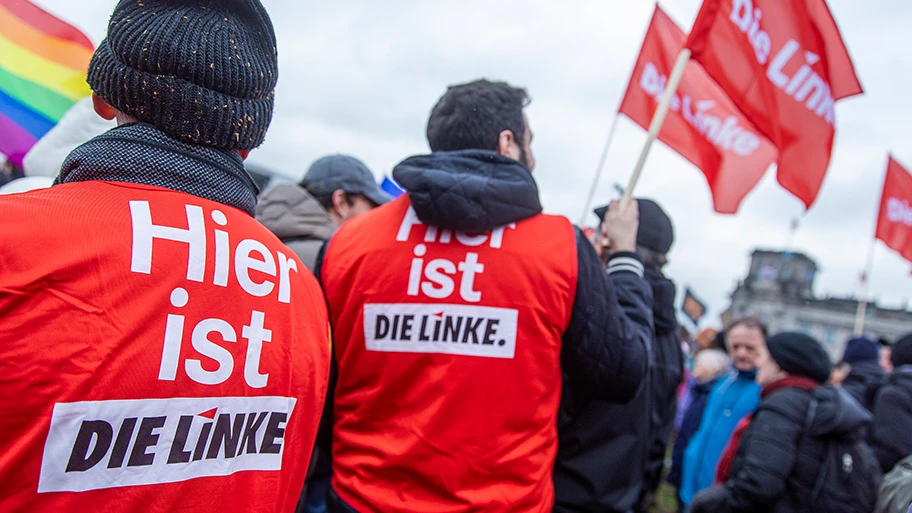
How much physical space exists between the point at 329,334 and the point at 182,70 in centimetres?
66

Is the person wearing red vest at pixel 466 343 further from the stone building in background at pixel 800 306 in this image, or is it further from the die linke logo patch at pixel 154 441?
the stone building in background at pixel 800 306

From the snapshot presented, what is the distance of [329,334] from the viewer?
4.87 ft

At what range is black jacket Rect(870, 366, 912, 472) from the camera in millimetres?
4086

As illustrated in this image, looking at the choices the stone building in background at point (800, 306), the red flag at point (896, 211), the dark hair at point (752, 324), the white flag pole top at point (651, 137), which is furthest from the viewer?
the stone building in background at point (800, 306)

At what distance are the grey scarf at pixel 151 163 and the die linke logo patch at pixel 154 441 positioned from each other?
1.27 feet

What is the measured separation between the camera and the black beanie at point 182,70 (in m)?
1.12

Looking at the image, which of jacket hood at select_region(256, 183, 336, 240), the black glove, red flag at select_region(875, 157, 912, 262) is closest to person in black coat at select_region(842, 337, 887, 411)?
red flag at select_region(875, 157, 912, 262)

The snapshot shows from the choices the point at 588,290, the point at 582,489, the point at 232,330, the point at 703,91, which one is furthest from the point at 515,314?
the point at 703,91

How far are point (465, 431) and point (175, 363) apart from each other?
0.98 metres

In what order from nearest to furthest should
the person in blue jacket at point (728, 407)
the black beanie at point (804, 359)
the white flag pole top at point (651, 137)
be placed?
the white flag pole top at point (651, 137) < the black beanie at point (804, 359) < the person in blue jacket at point (728, 407)

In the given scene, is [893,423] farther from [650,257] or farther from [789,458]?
[650,257]

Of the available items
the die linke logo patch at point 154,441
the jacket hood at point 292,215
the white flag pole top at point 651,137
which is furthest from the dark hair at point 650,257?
the die linke logo patch at point 154,441

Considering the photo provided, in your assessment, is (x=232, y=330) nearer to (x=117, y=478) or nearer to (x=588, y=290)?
(x=117, y=478)

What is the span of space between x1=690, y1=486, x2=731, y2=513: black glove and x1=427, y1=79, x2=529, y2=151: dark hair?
2306 millimetres
